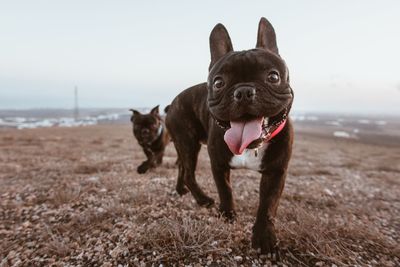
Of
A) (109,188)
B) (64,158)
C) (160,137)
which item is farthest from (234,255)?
(64,158)

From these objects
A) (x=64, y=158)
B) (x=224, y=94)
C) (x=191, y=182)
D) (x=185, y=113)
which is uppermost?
(x=224, y=94)

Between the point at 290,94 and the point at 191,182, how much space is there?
2.17 m

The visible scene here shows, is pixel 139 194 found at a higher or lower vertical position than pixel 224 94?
lower

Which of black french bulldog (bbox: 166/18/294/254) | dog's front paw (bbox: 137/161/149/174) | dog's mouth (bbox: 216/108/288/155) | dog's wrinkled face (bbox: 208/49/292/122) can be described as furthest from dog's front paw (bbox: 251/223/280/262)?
dog's front paw (bbox: 137/161/149/174)

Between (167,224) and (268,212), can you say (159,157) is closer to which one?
(167,224)

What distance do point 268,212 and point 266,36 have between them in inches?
73.1

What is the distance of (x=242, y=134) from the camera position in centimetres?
227

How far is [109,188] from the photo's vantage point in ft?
16.0

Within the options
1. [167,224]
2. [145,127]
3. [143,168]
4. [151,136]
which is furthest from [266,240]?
[145,127]

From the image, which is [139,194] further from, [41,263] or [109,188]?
[41,263]

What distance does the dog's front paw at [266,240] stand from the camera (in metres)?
2.71

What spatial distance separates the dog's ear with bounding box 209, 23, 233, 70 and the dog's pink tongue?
99cm

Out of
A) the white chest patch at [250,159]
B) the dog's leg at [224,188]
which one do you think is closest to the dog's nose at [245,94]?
the white chest patch at [250,159]

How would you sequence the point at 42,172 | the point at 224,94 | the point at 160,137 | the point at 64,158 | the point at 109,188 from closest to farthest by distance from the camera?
the point at 224,94 → the point at 109,188 → the point at 42,172 → the point at 160,137 → the point at 64,158
